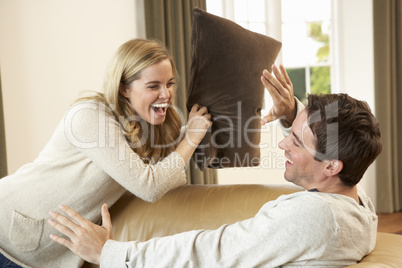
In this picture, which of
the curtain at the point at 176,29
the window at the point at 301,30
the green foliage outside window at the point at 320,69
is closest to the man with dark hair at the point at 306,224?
the curtain at the point at 176,29

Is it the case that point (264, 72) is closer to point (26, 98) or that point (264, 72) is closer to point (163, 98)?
point (163, 98)

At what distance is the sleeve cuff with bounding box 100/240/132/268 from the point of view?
52.4 inches

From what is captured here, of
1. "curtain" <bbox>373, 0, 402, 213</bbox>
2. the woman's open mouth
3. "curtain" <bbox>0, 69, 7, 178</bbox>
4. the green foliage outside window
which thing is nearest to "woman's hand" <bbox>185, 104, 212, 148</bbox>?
the woman's open mouth

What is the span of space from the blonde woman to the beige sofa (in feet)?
0.43

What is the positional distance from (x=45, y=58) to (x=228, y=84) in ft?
6.46

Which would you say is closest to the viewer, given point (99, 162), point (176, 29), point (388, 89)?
point (99, 162)

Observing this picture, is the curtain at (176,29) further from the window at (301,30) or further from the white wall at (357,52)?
the white wall at (357,52)

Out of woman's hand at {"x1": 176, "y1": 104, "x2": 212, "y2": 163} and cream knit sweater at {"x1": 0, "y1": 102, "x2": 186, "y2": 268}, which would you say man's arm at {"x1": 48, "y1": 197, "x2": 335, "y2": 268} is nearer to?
cream knit sweater at {"x1": 0, "y1": 102, "x2": 186, "y2": 268}

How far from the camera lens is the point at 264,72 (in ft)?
5.67

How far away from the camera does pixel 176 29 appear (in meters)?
4.01

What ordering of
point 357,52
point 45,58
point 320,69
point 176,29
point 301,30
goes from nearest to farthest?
point 45,58, point 176,29, point 357,52, point 301,30, point 320,69

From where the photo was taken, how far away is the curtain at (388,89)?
472 cm

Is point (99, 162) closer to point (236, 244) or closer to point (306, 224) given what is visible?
point (236, 244)

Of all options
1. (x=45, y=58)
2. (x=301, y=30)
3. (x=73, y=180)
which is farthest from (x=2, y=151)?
(x=301, y=30)
